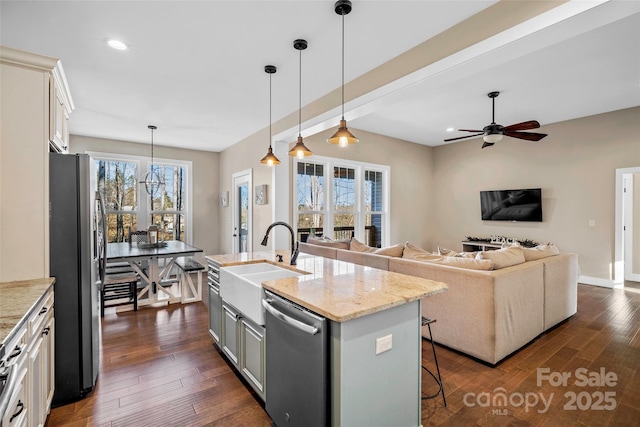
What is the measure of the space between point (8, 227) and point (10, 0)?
5.12 ft

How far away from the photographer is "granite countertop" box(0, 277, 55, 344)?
4.42 feet

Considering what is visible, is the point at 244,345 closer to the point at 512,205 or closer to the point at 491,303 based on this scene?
the point at 491,303

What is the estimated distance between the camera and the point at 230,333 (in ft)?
8.26

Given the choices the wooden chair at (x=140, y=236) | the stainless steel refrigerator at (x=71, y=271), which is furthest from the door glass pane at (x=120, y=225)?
the stainless steel refrigerator at (x=71, y=271)

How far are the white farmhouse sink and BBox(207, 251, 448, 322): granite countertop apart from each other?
165 mm

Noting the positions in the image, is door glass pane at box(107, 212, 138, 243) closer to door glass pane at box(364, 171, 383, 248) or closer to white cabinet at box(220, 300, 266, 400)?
white cabinet at box(220, 300, 266, 400)

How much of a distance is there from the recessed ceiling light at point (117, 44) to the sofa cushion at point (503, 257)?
3.75 meters

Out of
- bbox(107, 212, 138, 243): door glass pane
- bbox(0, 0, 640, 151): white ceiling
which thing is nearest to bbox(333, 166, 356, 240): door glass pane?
bbox(0, 0, 640, 151): white ceiling

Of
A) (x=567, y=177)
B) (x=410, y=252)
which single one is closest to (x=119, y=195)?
(x=410, y=252)

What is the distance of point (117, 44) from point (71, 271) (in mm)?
1942

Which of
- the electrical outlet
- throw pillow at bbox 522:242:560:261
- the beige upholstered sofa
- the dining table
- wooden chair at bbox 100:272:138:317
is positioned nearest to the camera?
the electrical outlet

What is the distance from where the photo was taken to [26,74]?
2033mm

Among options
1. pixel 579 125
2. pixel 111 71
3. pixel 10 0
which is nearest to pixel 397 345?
pixel 10 0

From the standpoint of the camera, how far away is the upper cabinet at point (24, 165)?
197 centimetres
